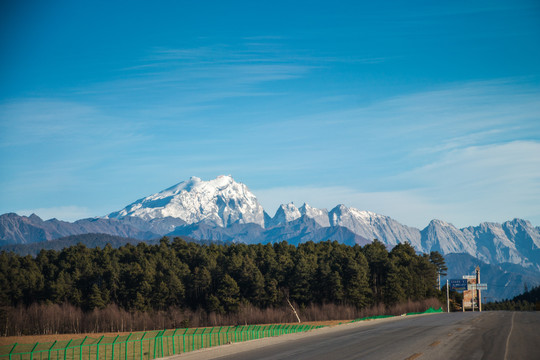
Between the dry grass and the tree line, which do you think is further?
the tree line

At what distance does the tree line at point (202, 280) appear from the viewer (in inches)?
5000

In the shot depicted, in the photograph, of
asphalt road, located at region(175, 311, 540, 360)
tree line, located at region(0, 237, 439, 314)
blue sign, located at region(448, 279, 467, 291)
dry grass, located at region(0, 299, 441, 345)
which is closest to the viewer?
asphalt road, located at region(175, 311, 540, 360)

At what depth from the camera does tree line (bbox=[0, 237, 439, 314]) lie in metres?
127

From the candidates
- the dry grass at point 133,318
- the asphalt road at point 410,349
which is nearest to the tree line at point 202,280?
the dry grass at point 133,318

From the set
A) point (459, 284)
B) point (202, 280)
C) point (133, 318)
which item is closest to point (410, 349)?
point (133, 318)

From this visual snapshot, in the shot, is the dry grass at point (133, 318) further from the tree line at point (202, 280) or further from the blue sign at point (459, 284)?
the blue sign at point (459, 284)

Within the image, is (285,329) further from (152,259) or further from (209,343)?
(152,259)

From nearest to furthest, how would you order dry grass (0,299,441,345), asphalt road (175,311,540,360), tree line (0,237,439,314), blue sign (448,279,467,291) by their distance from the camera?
asphalt road (175,311,540,360)
dry grass (0,299,441,345)
tree line (0,237,439,314)
blue sign (448,279,467,291)

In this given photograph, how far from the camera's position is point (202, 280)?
134 metres

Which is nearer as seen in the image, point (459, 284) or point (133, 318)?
point (133, 318)

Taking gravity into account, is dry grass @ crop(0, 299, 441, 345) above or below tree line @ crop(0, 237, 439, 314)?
below

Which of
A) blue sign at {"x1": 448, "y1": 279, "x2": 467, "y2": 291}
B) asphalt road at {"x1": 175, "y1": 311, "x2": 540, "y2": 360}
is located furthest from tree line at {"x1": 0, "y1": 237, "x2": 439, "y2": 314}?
asphalt road at {"x1": 175, "y1": 311, "x2": 540, "y2": 360}

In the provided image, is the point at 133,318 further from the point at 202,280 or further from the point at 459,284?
the point at 459,284

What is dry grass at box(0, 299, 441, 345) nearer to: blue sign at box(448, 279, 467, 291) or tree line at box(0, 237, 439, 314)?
tree line at box(0, 237, 439, 314)
